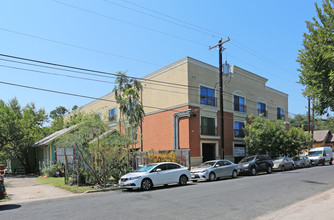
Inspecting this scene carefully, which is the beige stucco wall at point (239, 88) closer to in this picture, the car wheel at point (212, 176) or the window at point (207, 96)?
the window at point (207, 96)

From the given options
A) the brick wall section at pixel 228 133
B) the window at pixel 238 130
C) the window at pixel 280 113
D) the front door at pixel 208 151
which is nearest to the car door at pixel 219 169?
the front door at pixel 208 151

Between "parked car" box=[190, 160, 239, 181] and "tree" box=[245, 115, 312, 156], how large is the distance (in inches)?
407

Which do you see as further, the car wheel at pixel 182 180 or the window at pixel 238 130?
the window at pixel 238 130

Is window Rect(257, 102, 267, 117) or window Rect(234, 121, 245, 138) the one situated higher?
window Rect(257, 102, 267, 117)

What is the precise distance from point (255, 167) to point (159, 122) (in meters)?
13.1

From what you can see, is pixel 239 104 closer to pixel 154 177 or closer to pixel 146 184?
pixel 154 177

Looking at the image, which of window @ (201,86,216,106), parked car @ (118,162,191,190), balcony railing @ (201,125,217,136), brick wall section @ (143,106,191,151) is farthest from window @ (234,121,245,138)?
parked car @ (118,162,191,190)

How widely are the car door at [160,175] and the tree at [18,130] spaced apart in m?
18.9

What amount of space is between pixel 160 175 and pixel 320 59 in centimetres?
925

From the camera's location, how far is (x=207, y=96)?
3081 cm

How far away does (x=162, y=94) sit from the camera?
32125mm

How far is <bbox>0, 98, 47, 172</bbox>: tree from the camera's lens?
27422 mm

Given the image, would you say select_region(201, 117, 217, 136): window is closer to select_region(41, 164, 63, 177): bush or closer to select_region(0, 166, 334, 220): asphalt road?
select_region(41, 164, 63, 177): bush

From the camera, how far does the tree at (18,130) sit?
2742 cm
